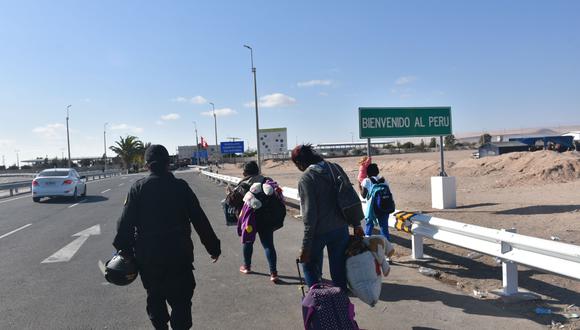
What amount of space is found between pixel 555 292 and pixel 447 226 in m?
1.54

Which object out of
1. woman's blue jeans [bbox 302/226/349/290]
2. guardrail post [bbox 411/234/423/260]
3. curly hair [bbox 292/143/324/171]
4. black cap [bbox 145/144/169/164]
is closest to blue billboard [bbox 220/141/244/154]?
guardrail post [bbox 411/234/423/260]

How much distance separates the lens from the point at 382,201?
7.46 metres

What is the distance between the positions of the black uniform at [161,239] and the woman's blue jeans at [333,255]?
124 cm

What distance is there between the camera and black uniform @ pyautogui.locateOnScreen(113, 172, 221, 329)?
3807 millimetres

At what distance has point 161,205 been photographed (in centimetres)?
382

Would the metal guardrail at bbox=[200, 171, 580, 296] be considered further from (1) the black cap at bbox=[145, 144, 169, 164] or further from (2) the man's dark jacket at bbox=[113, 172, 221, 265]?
(1) the black cap at bbox=[145, 144, 169, 164]

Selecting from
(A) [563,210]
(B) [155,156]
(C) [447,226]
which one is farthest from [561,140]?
(B) [155,156]

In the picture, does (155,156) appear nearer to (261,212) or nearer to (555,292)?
(261,212)

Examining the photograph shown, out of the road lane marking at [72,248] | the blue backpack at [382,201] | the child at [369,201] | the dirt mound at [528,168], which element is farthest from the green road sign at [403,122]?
the dirt mound at [528,168]

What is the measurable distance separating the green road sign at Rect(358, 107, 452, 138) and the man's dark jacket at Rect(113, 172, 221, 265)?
998cm

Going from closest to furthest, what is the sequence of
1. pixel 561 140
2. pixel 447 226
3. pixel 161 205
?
pixel 161 205 → pixel 447 226 → pixel 561 140

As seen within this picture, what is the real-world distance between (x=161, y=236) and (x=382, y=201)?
4.42 m

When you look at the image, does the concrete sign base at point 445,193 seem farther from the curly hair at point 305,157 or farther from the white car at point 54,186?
the white car at point 54,186

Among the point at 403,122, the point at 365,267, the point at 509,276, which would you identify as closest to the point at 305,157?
the point at 365,267
